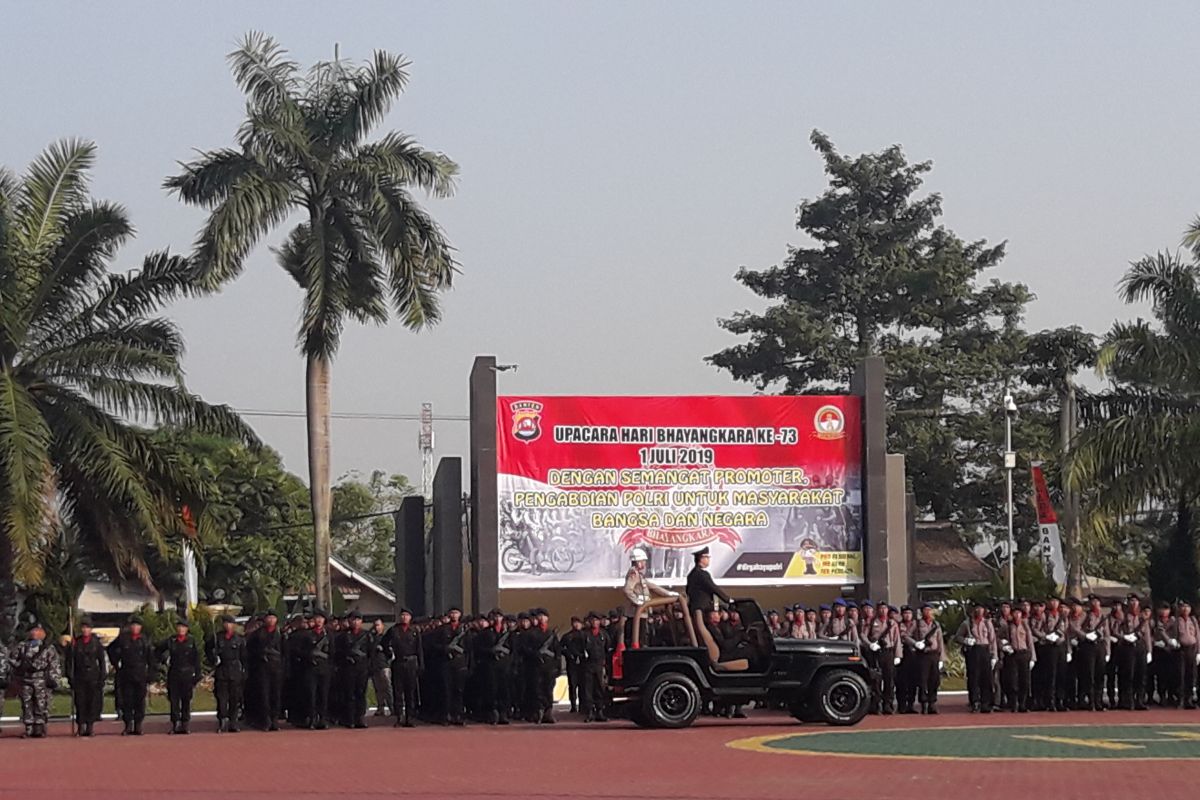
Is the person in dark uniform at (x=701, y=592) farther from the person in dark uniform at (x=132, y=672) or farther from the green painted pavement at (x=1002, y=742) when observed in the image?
the person in dark uniform at (x=132, y=672)

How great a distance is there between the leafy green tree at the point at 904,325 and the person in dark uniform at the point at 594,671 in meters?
34.4

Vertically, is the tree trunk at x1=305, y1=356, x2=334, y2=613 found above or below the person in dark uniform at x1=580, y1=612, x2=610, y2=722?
above

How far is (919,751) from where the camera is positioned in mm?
19234

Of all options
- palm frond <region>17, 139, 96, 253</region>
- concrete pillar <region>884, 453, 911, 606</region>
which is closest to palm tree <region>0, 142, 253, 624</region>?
palm frond <region>17, 139, 96, 253</region>

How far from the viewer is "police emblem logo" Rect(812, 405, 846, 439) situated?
35.3m

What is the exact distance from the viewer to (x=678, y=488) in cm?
3488

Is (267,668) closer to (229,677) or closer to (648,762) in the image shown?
(229,677)

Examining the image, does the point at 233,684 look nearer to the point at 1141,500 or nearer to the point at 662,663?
the point at 662,663

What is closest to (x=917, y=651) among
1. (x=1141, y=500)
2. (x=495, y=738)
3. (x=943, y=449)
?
(x=495, y=738)

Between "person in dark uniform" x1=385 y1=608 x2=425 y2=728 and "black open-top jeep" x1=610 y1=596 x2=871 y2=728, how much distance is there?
14.9ft

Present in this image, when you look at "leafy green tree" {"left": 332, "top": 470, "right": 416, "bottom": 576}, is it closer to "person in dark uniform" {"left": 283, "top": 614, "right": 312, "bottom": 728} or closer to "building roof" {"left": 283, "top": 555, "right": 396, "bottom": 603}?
"building roof" {"left": 283, "top": 555, "right": 396, "bottom": 603}

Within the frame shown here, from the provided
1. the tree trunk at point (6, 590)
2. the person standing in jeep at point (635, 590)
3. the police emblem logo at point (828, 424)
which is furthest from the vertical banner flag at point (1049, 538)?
the tree trunk at point (6, 590)

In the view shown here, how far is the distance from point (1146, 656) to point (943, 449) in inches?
1327

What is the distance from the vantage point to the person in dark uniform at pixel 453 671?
86.5 ft
